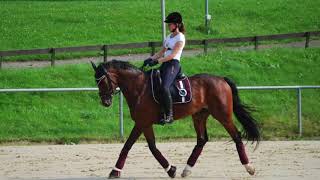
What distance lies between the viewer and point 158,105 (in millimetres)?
12102

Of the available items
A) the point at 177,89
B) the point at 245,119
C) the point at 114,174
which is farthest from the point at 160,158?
the point at 245,119

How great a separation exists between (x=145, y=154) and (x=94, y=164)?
1825mm

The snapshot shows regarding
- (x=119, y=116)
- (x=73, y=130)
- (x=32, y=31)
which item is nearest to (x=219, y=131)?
(x=119, y=116)

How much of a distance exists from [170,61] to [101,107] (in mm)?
8285

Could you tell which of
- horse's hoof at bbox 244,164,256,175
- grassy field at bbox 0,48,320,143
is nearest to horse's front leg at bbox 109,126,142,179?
horse's hoof at bbox 244,164,256,175

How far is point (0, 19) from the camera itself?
40625mm

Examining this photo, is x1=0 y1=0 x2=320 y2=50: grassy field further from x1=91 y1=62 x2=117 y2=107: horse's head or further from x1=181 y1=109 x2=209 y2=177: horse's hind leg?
x1=91 y1=62 x2=117 y2=107: horse's head

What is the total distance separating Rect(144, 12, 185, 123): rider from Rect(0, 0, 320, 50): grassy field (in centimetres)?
2136

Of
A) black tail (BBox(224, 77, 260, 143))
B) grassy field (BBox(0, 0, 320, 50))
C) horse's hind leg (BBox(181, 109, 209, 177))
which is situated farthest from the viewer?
grassy field (BBox(0, 0, 320, 50))

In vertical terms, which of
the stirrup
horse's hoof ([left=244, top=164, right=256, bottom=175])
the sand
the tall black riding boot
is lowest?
the sand

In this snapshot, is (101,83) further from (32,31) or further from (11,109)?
(32,31)

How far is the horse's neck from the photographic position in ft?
39.5

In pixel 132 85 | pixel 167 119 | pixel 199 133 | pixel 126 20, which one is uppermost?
pixel 132 85

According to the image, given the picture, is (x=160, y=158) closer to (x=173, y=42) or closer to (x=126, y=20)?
(x=173, y=42)
